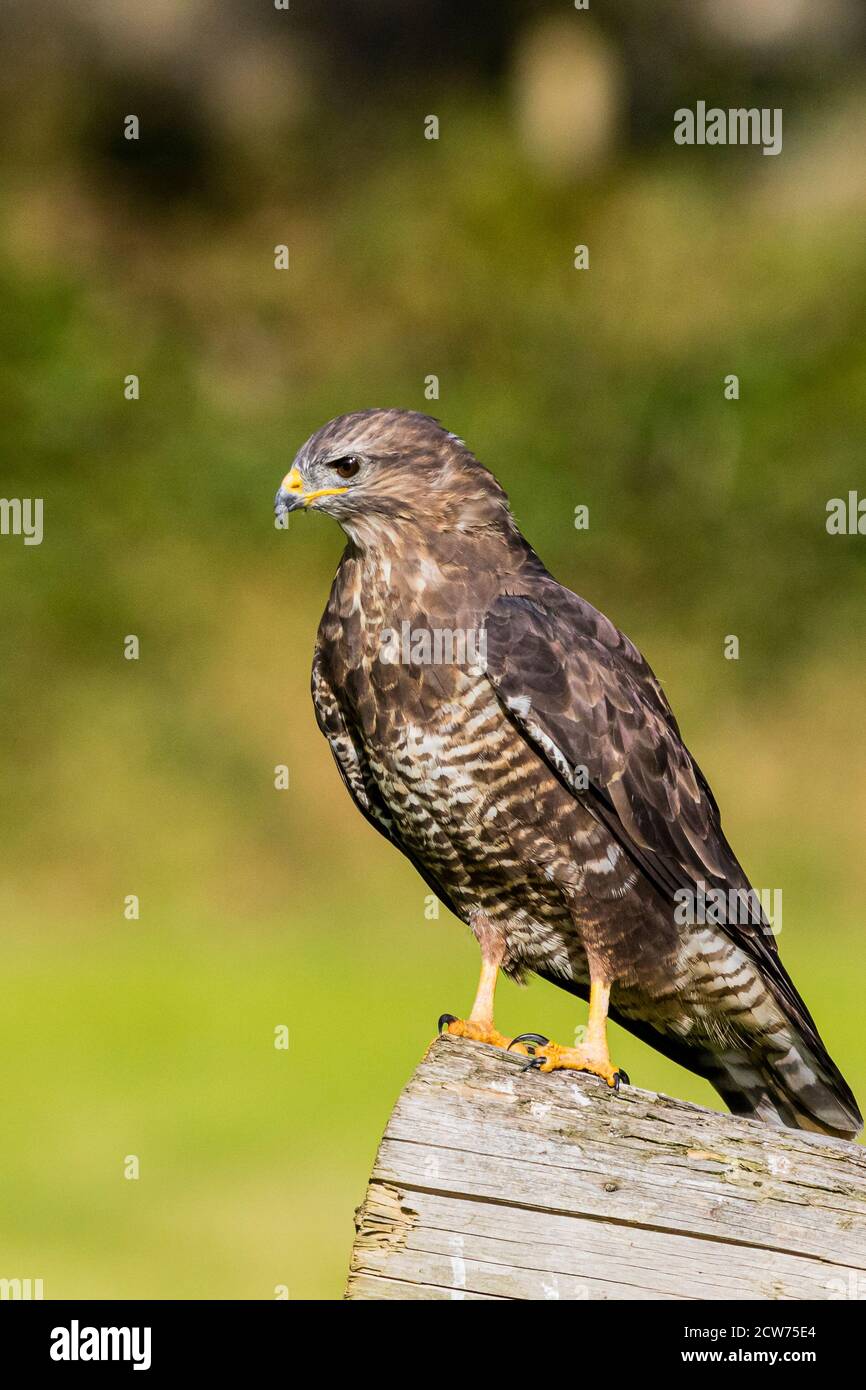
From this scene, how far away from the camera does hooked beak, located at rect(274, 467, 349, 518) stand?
4023 millimetres

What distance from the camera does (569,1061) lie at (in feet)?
12.2

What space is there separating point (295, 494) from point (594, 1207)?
1.87 m

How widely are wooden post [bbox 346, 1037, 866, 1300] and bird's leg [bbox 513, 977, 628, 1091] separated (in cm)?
57

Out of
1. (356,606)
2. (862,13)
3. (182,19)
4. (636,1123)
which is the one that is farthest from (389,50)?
(636,1123)

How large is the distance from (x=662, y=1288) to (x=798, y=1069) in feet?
4.93

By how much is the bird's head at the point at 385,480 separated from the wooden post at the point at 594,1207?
1.54m

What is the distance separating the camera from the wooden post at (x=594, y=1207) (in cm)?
282

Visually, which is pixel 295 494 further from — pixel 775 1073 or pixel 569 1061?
pixel 775 1073

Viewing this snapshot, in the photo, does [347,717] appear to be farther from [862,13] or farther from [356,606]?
[862,13]

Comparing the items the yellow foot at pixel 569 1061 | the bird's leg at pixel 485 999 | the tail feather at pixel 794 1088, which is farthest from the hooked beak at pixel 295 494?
the tail feather at pixel 794 1088

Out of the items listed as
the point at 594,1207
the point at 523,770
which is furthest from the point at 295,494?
the point at 594,1207

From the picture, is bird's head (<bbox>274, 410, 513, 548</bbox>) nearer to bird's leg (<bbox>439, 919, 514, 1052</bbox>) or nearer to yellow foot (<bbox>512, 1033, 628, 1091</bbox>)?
bird's leg (<bbox>439, 919, 514, 1052</bbox>)

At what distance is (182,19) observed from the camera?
1581 centimetres

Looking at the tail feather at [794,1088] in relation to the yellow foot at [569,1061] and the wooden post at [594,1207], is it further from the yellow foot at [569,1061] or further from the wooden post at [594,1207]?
the wooden post at [594,1207]
